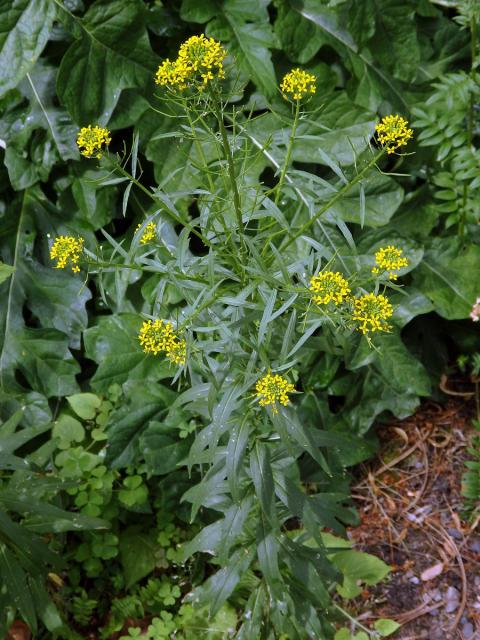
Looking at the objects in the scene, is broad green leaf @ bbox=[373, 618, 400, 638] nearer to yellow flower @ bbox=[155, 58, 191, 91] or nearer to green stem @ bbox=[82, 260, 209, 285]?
green stem @ bbox=[82, 260, 209, 285]

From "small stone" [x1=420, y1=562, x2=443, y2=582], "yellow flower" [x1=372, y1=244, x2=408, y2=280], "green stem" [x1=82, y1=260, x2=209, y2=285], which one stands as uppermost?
"green stem" [x1=82, y1=260, x2=209, y2=285]

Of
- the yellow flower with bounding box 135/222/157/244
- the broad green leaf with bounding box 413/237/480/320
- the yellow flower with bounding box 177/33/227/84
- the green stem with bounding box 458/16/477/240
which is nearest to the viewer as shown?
the yellow flower with bounding box 177/33/227/84

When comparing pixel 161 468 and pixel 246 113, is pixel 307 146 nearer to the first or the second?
pixel 246 113

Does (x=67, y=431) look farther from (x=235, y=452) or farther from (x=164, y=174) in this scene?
(x=235, y=452)

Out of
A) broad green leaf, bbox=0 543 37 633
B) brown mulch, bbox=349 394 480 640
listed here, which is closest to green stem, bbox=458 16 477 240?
brown mulch, bbox=349 394 480 640

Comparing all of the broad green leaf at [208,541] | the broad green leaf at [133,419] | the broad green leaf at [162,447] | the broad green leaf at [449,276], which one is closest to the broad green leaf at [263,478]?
the broad green leaf at [208,541]

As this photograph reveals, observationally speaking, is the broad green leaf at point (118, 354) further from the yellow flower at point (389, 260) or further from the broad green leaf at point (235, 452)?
the yellow flower at point (389, 260)
